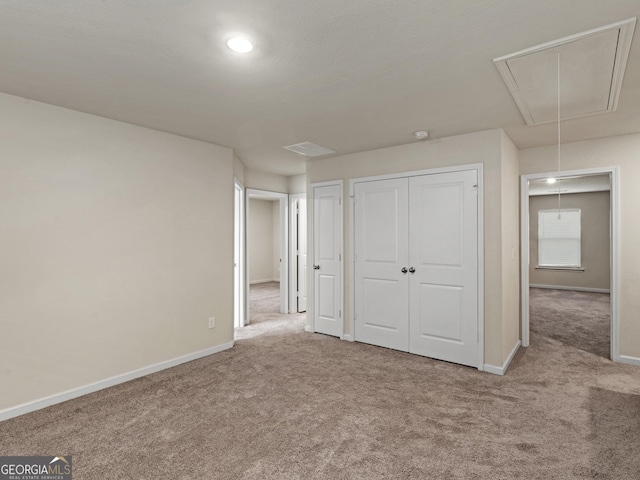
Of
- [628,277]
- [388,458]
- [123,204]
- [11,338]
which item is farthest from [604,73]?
[11,338]

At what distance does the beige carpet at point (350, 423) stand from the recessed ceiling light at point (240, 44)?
2.45 m

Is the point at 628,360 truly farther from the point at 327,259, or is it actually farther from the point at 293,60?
the point at 293,60

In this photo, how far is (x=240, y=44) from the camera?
194 cm

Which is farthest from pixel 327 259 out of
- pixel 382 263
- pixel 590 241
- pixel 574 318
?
pixel 590 241

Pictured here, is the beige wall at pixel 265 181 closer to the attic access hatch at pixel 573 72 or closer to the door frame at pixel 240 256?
the door frame at pixel 240 256

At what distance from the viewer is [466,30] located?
1.81 meters

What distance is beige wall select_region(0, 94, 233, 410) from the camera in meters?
2.68

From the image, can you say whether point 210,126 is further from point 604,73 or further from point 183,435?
point 604,73

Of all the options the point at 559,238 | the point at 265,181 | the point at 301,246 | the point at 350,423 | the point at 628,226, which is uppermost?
the point at 265,181

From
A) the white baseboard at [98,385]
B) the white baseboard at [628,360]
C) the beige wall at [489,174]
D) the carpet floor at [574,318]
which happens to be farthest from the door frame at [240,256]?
the white baseboard at [628,360]

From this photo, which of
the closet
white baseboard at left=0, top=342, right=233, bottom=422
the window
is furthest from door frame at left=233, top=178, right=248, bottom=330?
the window

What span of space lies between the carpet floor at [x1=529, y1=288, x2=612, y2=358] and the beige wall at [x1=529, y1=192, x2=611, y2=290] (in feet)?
1.41

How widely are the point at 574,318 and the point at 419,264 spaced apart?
149 inches

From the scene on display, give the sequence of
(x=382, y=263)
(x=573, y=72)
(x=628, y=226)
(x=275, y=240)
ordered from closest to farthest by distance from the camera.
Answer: (x=573, y=72) < (x=628, y=226) < (x=382, y=263) < (x=275, y=240)
